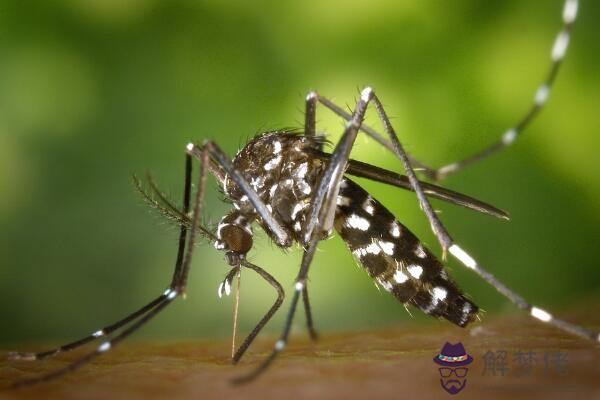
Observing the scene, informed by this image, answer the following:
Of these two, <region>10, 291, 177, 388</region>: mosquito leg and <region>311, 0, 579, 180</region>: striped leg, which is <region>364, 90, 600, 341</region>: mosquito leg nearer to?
<region>311, 0, 579, 180</region>: striped leg

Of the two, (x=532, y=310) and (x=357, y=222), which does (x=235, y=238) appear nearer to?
(x=357, y=222)

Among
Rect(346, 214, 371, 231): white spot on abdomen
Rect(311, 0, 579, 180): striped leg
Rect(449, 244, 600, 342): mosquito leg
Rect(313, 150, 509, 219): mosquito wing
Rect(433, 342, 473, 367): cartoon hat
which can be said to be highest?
Rect(311, 0, 579, 180): striped leg

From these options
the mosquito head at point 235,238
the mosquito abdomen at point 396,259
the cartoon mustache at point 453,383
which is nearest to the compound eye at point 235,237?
the mosquito head at point 235,238

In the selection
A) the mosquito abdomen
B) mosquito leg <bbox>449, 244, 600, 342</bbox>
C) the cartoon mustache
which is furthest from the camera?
the mosquito abdomen

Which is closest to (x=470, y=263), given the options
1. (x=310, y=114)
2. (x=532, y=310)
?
(x=532, y=310)

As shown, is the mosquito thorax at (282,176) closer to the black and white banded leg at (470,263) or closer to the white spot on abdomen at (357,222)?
the white spot on abdomen at (357,222)

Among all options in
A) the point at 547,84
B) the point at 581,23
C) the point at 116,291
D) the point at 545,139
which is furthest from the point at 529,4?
the point at 116,291

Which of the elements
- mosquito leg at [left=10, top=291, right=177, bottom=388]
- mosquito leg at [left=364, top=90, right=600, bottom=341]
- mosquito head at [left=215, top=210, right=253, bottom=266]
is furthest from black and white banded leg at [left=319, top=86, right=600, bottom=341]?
mosquito leg at [left=10, top=291, right=177, bottom=388]
